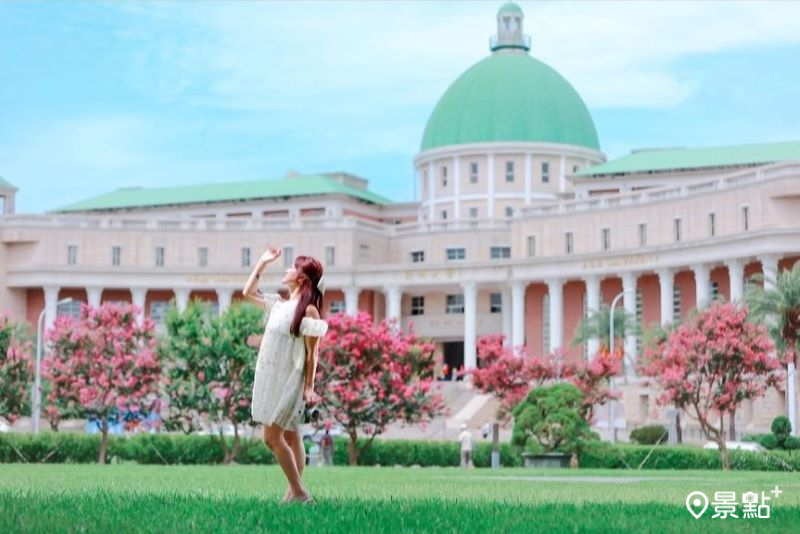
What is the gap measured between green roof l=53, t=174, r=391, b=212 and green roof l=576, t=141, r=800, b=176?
22.1 metres

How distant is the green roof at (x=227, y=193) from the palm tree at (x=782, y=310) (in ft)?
201

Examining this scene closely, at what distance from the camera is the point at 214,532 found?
11742mm

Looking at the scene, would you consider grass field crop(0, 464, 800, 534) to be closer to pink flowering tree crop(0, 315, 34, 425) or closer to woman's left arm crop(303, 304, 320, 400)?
woman's left arm crop(303, 304, 320, 400)

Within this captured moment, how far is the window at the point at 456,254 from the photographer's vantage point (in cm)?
10162

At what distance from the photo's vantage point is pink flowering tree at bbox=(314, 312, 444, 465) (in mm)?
48125

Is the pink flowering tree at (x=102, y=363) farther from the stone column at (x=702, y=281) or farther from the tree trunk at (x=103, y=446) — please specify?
the stone column at (x=702, y=281)

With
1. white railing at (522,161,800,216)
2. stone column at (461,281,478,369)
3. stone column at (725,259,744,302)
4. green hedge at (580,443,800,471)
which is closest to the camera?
green hedge at (580,443,800,471)

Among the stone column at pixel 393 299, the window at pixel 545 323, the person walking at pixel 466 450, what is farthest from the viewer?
the stone column at pixel 393 299

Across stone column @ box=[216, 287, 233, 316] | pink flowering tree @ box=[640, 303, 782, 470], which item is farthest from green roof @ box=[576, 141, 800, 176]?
pink flowering tree @ box=[640, 303, 782, 470]

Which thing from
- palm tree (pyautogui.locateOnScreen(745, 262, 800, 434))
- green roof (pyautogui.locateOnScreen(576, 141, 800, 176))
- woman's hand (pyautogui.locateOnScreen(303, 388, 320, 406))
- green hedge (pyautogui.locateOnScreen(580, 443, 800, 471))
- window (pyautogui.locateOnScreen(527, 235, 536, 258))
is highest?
green roof (pyautogui.locateOnScreen(576, 141, 800, 176))

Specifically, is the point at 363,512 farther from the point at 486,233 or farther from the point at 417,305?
the point at 417,305

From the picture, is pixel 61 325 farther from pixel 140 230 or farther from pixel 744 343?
pixel 140 230

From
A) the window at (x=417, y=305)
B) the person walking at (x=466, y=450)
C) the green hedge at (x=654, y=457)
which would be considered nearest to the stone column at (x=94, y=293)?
the window at (x=417, y=305)

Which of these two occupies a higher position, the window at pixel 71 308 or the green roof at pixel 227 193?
the green roof at pixel 227 193
